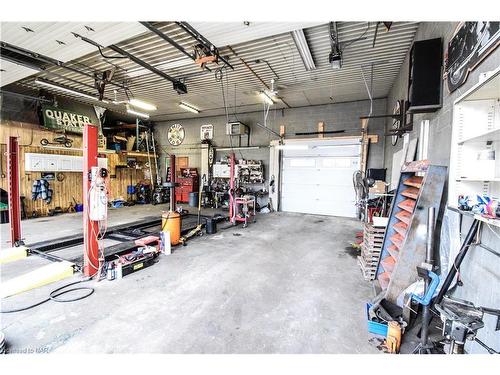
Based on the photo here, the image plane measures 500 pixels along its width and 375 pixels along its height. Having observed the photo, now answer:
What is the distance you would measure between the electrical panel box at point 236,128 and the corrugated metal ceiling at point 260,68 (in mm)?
845

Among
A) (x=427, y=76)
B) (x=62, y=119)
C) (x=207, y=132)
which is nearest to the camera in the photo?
(x=427, y=76)

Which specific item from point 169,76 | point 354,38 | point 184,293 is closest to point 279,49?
point 354,38

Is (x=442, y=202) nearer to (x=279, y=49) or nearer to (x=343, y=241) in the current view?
(x=343, y=241)

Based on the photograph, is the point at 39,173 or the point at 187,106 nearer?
the point at 39,173

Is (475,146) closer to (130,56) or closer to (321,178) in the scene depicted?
(130,56)

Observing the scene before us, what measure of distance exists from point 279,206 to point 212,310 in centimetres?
728

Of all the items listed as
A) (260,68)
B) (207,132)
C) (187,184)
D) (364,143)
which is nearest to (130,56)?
(260,68)

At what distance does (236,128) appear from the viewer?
9773 millimetres

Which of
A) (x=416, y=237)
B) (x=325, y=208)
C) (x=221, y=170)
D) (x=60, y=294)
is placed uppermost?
(x=221, y=170)

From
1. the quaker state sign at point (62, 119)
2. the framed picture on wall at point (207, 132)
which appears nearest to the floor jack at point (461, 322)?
the quaker state sign at point (62, 119)

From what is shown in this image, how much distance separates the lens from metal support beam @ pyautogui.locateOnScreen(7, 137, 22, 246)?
14.0 ft

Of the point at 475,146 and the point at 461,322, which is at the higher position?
the point at 475,146

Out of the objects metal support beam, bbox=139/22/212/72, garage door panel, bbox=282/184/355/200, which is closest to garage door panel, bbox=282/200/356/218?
garage door panel, bbox=282/184/355/200

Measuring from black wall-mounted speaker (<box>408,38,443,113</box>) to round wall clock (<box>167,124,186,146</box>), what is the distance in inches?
411
